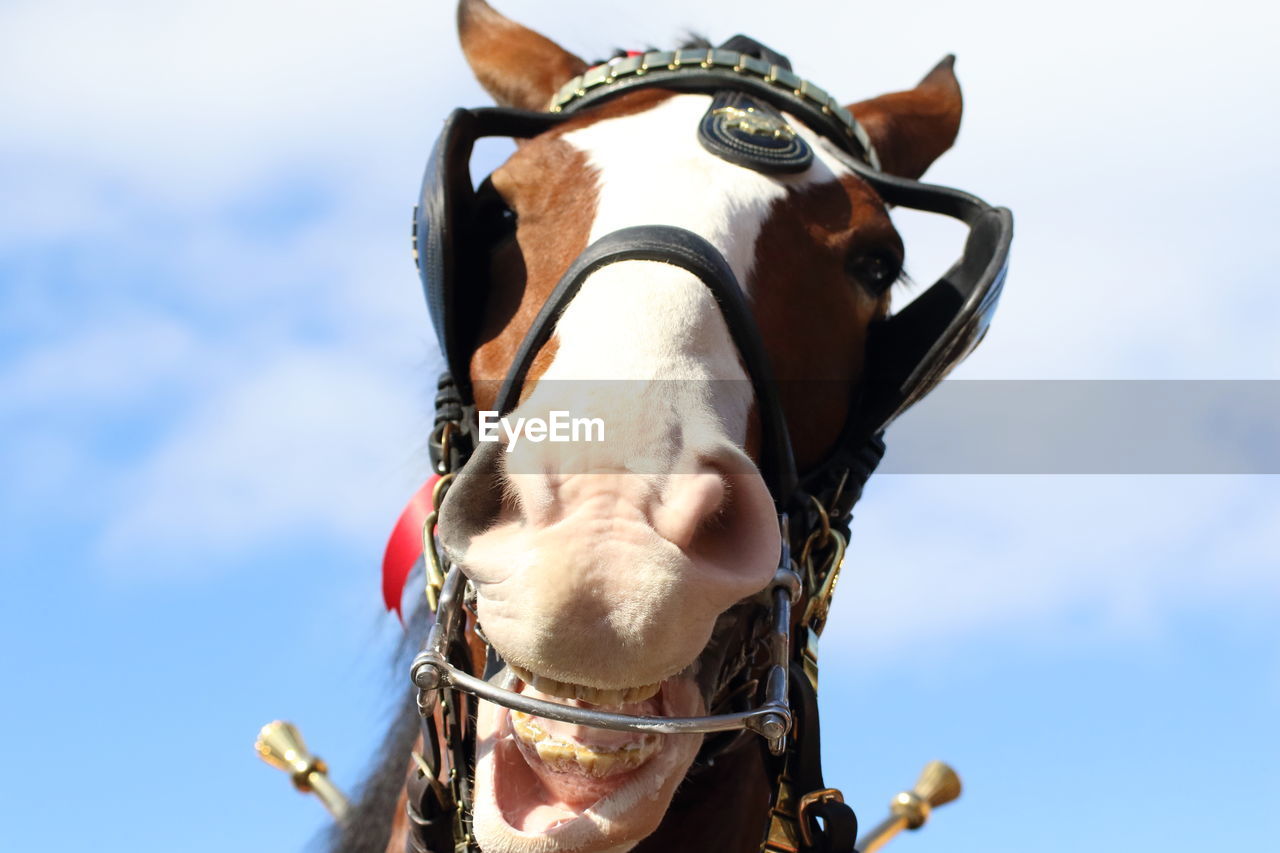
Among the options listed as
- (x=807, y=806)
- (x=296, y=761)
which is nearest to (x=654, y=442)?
(x=807, y=806)

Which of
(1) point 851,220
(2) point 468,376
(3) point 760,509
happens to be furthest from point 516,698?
(1) point 851,220

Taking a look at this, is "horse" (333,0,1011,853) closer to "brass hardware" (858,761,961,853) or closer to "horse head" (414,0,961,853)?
"horse head" (414,0,961,853)

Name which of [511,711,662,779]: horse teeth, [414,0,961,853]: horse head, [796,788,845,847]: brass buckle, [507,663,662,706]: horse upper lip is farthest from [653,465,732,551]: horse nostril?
[796,788,845,847]: brass buckle

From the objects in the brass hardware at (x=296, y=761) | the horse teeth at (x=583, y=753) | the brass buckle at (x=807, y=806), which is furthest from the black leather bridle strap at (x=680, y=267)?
the brass hardware at (x=296, y=761)

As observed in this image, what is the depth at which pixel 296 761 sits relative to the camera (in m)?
3.85

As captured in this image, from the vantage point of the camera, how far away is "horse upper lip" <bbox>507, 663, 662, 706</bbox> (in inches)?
82.8

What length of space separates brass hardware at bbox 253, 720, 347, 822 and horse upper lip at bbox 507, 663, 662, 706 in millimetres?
1926

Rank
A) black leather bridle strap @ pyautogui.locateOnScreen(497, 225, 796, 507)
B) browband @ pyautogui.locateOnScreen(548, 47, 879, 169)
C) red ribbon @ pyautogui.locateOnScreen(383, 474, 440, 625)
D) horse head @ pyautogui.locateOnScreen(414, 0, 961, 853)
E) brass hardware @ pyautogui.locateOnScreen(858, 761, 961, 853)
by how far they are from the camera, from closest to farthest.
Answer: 1. horse head @ pyautogui.locateOnScreen(414, 0, 961, 853)
2. black leather bridle strap @ pyautogui.locateOnScreen(497, 225, 796, 507)
3. browband @ pyautogui.locateOnScreen(548, 47, 879, 169)
4. red ribbon @ pyautogui.locateOnScreen(383, 474, 440, 625)
5. brass hardware @ pyautogui.locateOnScreen(858, 761, 961, 853)

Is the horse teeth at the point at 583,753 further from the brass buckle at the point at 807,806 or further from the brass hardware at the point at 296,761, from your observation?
the brass hardware at the point at 296,761

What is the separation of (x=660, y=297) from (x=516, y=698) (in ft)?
2.52

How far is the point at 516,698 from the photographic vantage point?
213 centimetres

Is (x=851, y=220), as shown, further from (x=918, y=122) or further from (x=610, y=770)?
(x=610, y=770)

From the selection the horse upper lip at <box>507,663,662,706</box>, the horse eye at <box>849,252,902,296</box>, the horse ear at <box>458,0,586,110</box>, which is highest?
the horse ear at <box>458,0,586,110</box>

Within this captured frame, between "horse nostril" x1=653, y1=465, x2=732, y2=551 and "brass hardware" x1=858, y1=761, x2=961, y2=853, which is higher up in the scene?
"horse nostril" x1=653, y1=465, x2=732, y2=551
